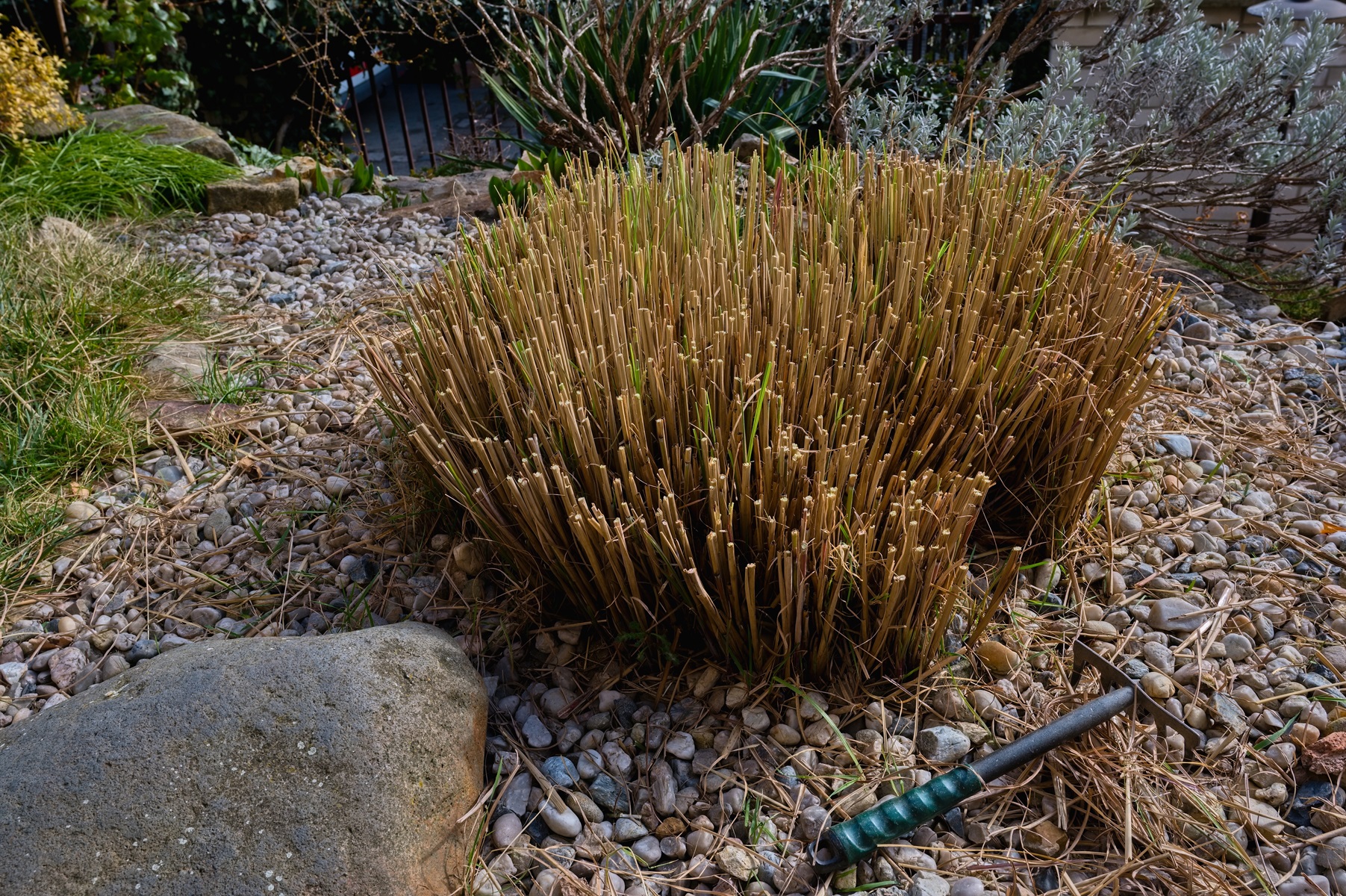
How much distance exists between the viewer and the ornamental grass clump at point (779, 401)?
4.98 feet

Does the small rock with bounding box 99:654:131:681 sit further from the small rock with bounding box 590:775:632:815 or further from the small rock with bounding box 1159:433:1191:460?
the small rock with bounding box 1159:433:1191:460

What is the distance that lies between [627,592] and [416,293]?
3.33 ft

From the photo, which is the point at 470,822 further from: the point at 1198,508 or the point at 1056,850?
the point at 1198,508

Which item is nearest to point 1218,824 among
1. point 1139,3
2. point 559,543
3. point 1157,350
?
point 559,543

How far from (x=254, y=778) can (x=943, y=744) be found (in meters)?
1.09

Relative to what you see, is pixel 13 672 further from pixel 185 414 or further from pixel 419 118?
pixel 419 118

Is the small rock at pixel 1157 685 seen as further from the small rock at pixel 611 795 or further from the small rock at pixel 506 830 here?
the small rock at pixel 506 830

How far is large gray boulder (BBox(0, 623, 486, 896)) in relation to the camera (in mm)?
1279

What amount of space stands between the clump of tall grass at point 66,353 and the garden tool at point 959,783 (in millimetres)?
1905

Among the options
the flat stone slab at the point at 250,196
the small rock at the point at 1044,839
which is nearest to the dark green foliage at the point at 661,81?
the flat stone slab at the point at 250,196

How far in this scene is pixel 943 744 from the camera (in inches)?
61.2

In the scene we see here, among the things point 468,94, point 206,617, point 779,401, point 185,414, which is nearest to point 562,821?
point 779,401

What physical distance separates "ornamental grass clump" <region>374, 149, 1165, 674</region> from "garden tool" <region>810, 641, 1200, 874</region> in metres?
0.23

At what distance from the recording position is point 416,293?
2207 mm
